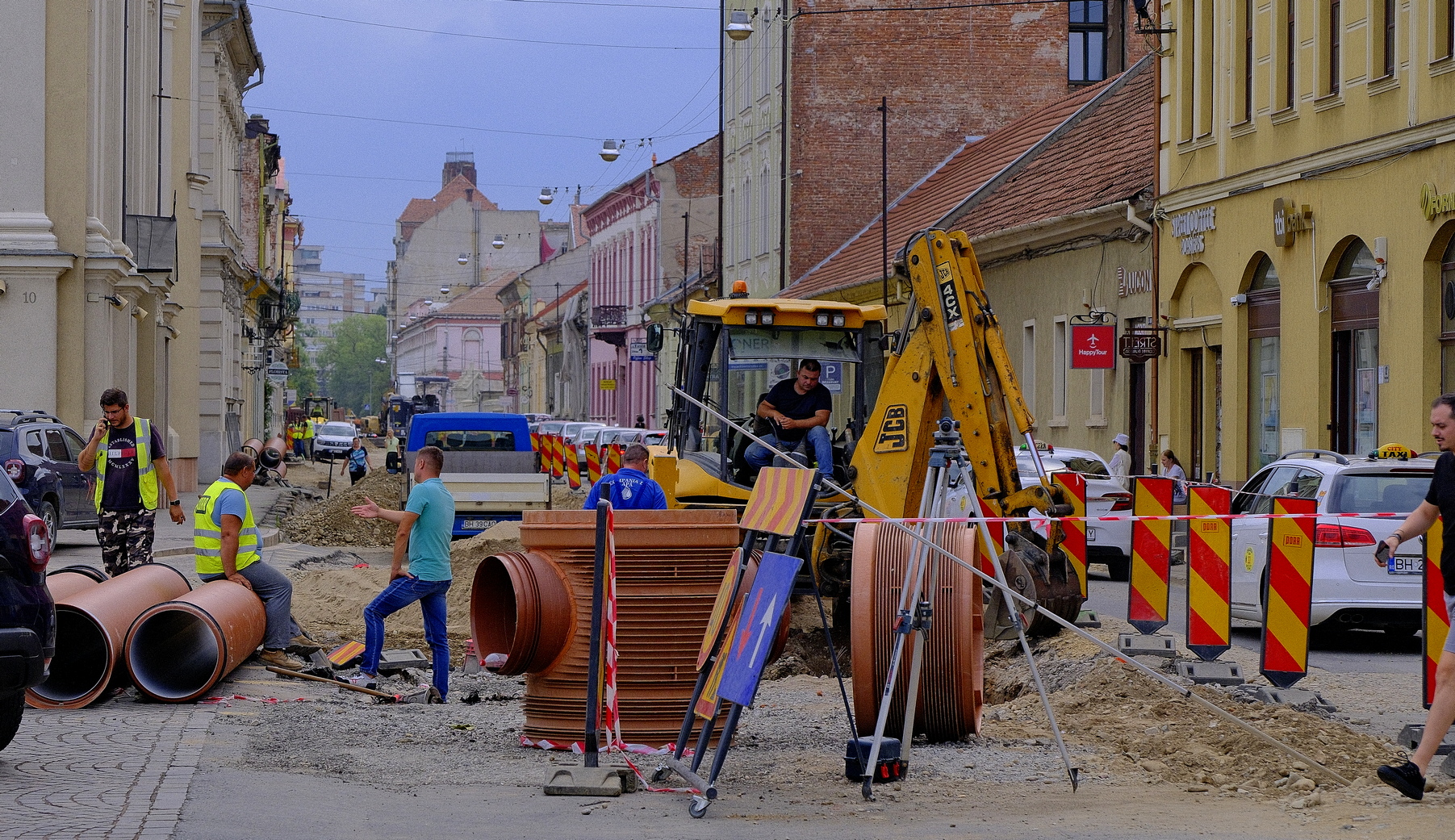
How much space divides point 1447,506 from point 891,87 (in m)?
38.0

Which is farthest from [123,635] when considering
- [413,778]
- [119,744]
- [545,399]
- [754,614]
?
[545,399]

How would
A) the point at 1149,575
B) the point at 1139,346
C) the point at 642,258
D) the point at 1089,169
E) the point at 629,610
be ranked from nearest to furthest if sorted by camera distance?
1. the point at 629,610
2. the point at 1149,575
3. the point at 1139,346
4. the point at 1089,169
5. the point at 642,258

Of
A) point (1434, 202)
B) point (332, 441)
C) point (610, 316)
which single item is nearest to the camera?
point (1434, 202)

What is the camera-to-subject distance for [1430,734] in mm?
7645

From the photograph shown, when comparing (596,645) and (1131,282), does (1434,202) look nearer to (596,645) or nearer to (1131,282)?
(1131,282)

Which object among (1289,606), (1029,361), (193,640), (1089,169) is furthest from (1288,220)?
(193,640)

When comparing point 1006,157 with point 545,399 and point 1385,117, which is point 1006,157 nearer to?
point 1385,117

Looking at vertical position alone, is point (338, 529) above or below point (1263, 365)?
below

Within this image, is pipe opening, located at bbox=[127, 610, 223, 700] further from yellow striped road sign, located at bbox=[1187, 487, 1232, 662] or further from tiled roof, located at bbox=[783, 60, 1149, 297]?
tiled roof, located at bbox=[783, 60, 1149, 297]

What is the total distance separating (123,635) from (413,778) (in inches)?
114

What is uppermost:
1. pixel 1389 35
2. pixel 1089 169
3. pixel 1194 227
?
pixel 1389 35

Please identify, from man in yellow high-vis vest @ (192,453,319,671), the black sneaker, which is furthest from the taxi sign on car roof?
man in yellow high-vis vest @ (192,453,319,671)

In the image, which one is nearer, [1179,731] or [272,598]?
[1179,731]

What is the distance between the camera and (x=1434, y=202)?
766 inches
